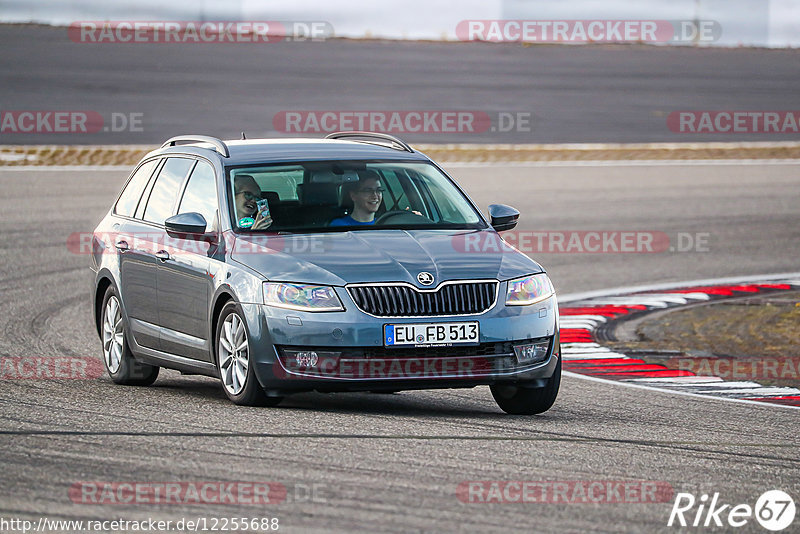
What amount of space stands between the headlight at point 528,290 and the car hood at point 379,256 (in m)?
0.04

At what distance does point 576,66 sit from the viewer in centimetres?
4006

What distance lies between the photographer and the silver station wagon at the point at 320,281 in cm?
832

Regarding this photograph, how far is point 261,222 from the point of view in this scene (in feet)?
30.2

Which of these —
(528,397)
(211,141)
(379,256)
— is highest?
(211,141)

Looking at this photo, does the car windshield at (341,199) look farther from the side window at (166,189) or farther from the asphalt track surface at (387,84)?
the asphalt track surface at (387,84)

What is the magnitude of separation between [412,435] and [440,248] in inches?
57.7

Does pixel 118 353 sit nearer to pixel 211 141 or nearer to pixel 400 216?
pixel 211 141

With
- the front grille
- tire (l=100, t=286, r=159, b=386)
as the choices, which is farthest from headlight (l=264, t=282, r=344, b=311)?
tire (l=100, t=286, r=159, b=386)

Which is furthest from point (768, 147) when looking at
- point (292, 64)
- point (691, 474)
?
point (691, 474)

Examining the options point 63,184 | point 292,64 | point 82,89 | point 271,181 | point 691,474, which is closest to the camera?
point 691,474

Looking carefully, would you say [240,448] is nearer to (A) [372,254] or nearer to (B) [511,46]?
(A) [372,254]

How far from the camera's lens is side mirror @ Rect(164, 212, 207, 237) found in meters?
9.11

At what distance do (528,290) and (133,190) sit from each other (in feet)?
11.3

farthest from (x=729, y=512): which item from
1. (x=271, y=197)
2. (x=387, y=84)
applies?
(x=387, y=84)
